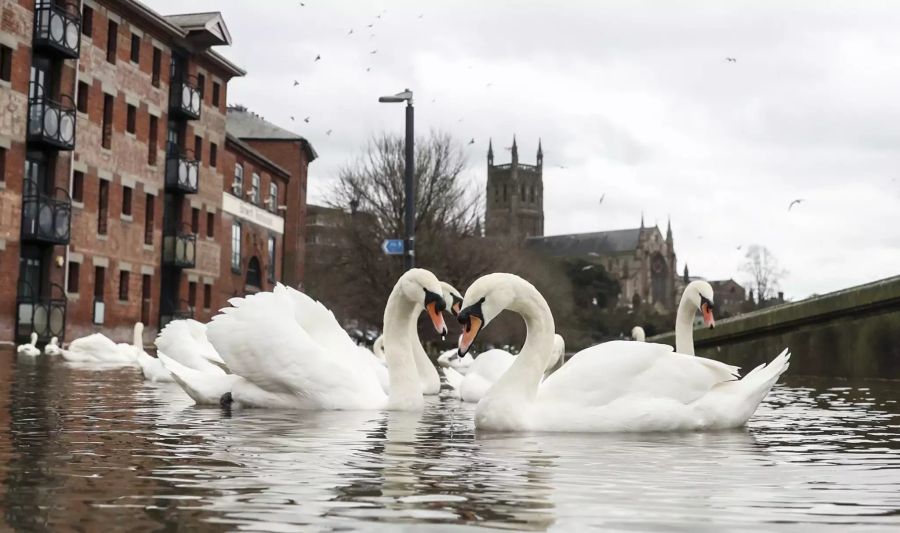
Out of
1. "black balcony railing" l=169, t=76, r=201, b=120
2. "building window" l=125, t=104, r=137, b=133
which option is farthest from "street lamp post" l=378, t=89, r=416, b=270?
"black balcony railing" l=169, t=76, r=201, b=120

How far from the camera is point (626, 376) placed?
7.95m

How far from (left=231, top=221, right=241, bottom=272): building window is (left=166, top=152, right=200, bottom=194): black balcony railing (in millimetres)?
7252

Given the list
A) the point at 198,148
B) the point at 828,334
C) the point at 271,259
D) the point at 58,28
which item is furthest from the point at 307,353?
the point at 271,259

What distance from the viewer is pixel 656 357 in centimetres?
809

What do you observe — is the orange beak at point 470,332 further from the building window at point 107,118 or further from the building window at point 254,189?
the building window at point 254,189

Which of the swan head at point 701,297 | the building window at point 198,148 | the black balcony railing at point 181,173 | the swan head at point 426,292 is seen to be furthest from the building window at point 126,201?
the swan head at point 426,292

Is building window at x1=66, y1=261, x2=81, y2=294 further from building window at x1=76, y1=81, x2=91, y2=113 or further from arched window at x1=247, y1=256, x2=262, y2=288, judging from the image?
arched window at x1=247, y1=256, x2=262, y2=288

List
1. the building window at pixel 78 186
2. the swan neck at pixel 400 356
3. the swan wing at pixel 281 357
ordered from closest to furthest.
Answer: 1. the swan wing at pixel 281 357
2. the swan neck at pixel 400 356
3. the building window at pixel 78 186

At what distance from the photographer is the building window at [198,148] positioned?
160 ft

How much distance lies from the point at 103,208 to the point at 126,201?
2.01 metres

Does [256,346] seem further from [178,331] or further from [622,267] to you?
[622,267]

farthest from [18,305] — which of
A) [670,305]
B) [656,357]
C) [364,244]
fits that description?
[670,305]

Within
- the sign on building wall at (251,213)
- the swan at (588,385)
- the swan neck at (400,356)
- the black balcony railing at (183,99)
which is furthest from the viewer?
the sign on building wall at (251,213)

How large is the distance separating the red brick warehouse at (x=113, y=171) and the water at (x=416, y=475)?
26.9 meters
